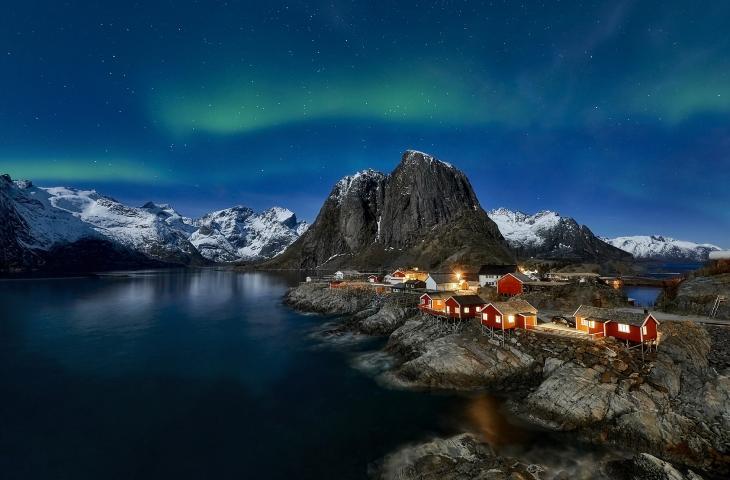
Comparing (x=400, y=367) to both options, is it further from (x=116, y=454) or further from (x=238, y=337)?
(x=238, y=337)

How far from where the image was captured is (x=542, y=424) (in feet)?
91.7

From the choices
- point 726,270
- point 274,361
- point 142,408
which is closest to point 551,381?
point 274,361

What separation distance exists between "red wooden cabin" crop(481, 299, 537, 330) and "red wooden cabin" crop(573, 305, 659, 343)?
5.11 m

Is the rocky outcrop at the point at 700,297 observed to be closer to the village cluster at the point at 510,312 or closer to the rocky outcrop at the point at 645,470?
the village cluster at the point at 510,312

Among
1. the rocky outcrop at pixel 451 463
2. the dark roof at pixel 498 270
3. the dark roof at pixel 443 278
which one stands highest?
the dark roof at pixel 498 270

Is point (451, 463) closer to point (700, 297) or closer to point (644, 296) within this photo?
point (700, 297)

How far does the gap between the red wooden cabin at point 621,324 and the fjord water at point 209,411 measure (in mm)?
15181

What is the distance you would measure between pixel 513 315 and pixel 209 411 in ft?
113

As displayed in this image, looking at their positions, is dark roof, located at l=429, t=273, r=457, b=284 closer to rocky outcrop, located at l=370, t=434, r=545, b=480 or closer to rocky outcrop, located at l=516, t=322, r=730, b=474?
rocky outcrop, located at l=516, t=322, r=730, b=474

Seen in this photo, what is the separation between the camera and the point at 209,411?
33.3 m

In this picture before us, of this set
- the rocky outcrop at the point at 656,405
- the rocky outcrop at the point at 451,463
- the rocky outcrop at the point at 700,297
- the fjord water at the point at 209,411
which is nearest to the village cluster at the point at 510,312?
the rocky outcrop at the point at 656,405

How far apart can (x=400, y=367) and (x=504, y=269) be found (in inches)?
2071

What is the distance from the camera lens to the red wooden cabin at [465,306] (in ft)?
167

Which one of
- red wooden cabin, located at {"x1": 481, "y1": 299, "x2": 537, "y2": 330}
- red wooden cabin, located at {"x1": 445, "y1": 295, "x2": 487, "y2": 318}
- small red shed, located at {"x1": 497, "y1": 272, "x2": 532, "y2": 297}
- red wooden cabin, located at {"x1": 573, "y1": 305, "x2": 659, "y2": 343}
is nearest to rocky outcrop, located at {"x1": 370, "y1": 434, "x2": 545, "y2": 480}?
red wooden cabin, located at {"x1": 481, "y1": 299, "x2": 537, "y2": 330}
